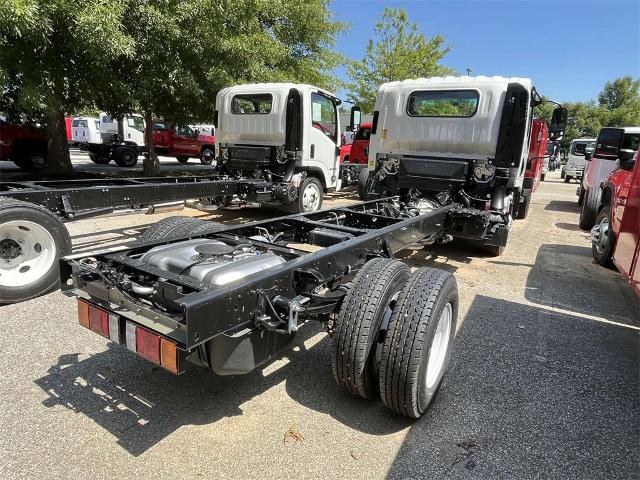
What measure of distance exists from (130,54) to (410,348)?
8.81 m

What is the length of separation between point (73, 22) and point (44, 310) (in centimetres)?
673

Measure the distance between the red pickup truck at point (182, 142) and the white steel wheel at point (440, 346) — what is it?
21.7 metres

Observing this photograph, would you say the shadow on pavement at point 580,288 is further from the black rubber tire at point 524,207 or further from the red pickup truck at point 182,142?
the red pickup truck at point 182,142

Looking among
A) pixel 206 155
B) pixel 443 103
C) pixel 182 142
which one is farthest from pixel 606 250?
pixel 182 142

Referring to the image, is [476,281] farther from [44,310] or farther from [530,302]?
[44,310]

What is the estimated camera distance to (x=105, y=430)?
2.43 m

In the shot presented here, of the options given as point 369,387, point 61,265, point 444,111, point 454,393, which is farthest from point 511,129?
point 61,265

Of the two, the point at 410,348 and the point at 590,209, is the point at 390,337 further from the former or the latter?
the point at 590,209

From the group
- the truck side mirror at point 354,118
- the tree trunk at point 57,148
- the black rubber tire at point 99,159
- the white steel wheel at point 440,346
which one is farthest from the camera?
the black rubber tire at point 99,159

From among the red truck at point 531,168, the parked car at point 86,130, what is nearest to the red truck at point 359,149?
the red truck at point 531,168

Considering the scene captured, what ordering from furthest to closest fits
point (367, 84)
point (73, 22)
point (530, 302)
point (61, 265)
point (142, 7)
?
point (367, 84) → point (142, 7) → point (73, 22) → point (530, 302) → point (61, 265)

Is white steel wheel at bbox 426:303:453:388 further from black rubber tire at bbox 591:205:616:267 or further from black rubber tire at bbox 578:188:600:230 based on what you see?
black rubber tire at bbox 578:188:600:230

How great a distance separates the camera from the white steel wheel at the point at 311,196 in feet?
28.4

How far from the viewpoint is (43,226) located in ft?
13.3
